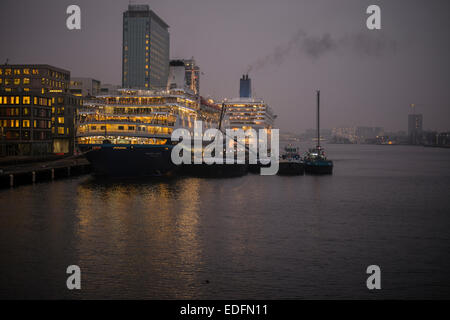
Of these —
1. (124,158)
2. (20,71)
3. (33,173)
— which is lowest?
(33,173)

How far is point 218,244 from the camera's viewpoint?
24609mm

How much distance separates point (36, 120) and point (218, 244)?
7228cm

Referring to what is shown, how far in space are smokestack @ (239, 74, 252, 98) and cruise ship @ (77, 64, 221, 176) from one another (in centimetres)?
7552

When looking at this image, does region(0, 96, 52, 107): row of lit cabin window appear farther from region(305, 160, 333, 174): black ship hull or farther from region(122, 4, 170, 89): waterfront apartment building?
region(122, 4, 170, 89): waterfront apartment building

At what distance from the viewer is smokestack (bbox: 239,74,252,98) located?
5576 inches

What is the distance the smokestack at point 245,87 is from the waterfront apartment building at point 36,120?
54.0 m

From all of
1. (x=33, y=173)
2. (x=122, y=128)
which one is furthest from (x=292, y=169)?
(x=33, y=173)

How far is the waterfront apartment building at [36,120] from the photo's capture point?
271 ft

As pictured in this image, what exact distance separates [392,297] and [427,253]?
7.36m

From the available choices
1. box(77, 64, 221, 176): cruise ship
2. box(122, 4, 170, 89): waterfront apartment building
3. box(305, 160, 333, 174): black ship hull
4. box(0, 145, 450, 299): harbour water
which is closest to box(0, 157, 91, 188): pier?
box(0, 145, 450, 299): harbour water

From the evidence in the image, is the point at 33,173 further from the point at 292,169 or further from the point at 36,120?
the point at 292,169

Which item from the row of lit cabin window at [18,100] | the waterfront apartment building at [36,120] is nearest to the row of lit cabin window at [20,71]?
the waterfront apartment building at [36,120]

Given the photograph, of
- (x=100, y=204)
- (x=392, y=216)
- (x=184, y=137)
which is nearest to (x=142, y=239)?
(x=100, y=204)
